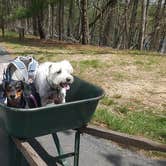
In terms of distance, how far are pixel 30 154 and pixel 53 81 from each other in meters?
0.88

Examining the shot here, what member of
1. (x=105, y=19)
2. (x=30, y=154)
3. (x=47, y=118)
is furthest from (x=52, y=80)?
(x=105, y=19)

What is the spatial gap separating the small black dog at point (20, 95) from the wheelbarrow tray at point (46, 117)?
0.21 m

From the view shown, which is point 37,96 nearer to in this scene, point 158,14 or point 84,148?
point 84,148

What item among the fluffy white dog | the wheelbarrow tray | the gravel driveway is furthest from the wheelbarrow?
the gravel driveway

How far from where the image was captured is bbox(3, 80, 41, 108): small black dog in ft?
12.0

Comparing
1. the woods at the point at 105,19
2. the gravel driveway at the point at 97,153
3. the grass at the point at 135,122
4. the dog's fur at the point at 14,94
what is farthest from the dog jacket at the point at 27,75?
the woods at the point at 105,19

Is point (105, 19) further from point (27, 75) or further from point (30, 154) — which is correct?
point (30, 154)

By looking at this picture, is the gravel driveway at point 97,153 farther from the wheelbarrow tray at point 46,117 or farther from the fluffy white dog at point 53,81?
the wheelbarrow tray at point 46,117

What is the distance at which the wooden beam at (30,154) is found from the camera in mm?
2981

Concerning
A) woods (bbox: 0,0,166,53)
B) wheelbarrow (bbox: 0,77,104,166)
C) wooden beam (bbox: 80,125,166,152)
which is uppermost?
wheelbarrow (bbox: 0,77,104,166)

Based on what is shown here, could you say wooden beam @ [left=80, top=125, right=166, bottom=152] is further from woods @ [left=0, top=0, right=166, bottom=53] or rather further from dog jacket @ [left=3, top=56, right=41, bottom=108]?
woods @ [left=0, top=0, right=166, bottom=53]

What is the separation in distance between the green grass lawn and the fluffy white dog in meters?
2.23

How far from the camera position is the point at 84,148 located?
5.36 meters

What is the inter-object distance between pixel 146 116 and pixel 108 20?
91.2 ft
